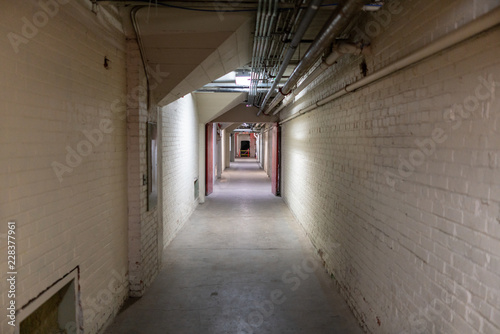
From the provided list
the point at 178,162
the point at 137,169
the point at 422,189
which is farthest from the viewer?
the point at 178,162

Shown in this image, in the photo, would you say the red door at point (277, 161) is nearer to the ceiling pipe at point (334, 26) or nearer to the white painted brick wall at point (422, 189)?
the white painted brick wall at point (422, 189)

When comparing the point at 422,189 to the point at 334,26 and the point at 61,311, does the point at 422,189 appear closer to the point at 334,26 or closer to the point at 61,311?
Result: the point at 334,26

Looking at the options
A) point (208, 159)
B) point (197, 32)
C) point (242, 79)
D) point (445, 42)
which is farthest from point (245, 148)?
point (445, 42)

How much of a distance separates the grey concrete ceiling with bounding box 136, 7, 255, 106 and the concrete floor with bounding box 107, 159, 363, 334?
2.44m

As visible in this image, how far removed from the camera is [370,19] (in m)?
3.22

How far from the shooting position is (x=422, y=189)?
7.77 ft

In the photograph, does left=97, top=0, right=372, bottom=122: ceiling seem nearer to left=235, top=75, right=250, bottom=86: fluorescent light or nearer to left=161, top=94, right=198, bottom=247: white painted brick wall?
left=161, top=94, right=198, bottom=247: white painted brick wall

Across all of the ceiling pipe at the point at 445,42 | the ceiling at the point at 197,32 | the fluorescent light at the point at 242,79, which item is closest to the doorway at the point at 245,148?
the fluorescent light at the point at 242,79

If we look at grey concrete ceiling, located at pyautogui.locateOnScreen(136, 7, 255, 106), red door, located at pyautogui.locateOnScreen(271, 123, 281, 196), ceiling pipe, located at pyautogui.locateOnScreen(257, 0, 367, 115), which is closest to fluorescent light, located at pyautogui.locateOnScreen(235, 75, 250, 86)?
grey concrete ceiling, located at pyautogui.locateOnScreen(136, 7, 255, 106)

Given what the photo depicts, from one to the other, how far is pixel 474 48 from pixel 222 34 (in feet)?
8.25

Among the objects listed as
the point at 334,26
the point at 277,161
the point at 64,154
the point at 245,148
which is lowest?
the point at 277,161

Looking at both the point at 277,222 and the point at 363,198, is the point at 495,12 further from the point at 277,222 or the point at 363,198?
the point at 277,222

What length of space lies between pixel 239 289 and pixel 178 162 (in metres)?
3.32

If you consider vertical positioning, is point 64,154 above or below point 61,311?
above
